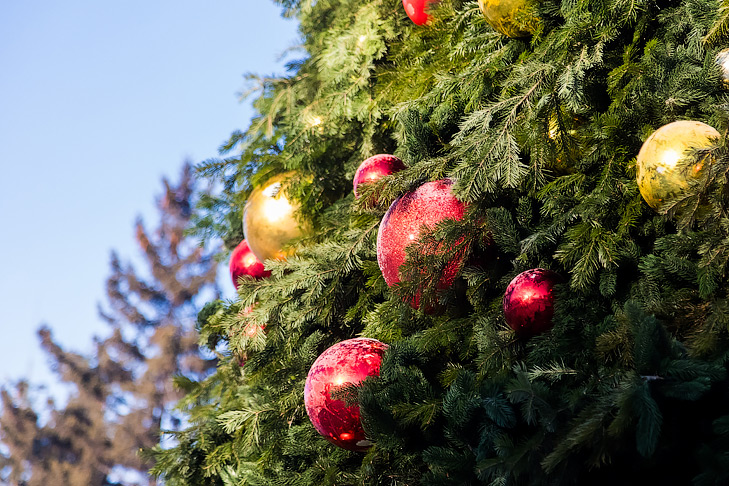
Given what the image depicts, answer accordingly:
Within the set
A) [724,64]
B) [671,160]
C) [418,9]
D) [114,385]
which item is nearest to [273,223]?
[418,9]

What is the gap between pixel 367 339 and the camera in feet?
7.32

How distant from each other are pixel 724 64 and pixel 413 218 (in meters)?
1.02

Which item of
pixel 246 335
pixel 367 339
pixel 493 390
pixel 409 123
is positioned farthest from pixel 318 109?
pixel 493 390

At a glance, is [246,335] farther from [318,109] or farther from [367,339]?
[318,109]

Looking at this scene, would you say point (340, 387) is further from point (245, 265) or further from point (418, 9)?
point (418, 9)

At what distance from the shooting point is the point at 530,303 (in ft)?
5.95

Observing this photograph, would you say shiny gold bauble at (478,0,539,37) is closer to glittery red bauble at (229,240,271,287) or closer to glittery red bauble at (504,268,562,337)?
glittery red bauble at (504,268,562,337)

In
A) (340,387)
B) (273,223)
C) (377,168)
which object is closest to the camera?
(340,387)

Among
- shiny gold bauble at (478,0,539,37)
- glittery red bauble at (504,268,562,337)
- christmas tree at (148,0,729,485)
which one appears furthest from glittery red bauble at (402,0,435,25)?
glittery red bauble at (504,268,562,337)

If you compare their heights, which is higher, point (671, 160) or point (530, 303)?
point (671, 160)

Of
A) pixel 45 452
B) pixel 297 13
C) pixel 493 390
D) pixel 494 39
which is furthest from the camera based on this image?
pixel 45 452

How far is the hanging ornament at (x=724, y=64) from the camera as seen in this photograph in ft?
5.89

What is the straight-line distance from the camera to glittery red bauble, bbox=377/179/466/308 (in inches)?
84.1

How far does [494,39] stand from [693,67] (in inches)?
32.9
